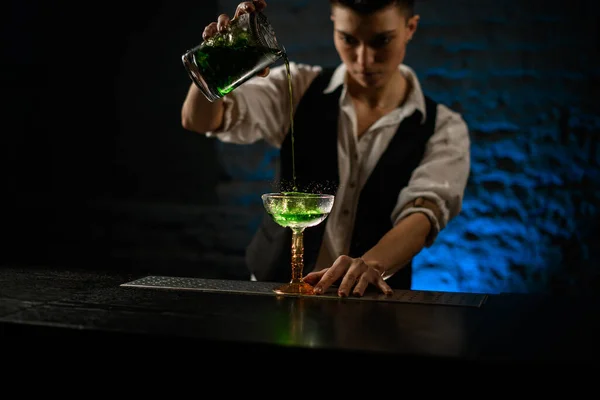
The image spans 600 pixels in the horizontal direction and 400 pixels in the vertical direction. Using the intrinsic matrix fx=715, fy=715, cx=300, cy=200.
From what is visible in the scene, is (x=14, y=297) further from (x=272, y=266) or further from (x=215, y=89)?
(x=272, y=266)

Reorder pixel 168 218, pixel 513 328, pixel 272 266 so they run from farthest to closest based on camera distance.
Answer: pixel 168 218 → pixel 272 266 → pixel 513 328

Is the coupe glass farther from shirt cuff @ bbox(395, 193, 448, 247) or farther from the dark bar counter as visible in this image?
shirt cuff @ bbox(395, 193, 448, 247)

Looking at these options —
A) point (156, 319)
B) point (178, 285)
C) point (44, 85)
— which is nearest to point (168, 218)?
point (44, 85)

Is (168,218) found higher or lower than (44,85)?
lower

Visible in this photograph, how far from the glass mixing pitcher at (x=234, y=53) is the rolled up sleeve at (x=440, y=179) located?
879 mm

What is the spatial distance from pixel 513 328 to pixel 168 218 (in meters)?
2.66

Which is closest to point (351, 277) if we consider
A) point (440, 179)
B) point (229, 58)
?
point (229, 58)

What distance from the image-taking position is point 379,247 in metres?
2.17

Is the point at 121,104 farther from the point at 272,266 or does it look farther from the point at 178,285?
the point at 178,285

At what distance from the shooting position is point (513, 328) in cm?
125

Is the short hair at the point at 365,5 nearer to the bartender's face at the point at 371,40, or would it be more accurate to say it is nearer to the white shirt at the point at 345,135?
the bartender's face at the point at 371,40

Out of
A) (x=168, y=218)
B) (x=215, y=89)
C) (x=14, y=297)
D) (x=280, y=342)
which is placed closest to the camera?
(x=280, y=342)

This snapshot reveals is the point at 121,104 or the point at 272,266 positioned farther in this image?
the point at 121,104

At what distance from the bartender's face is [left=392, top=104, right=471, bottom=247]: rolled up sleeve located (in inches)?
11.7
